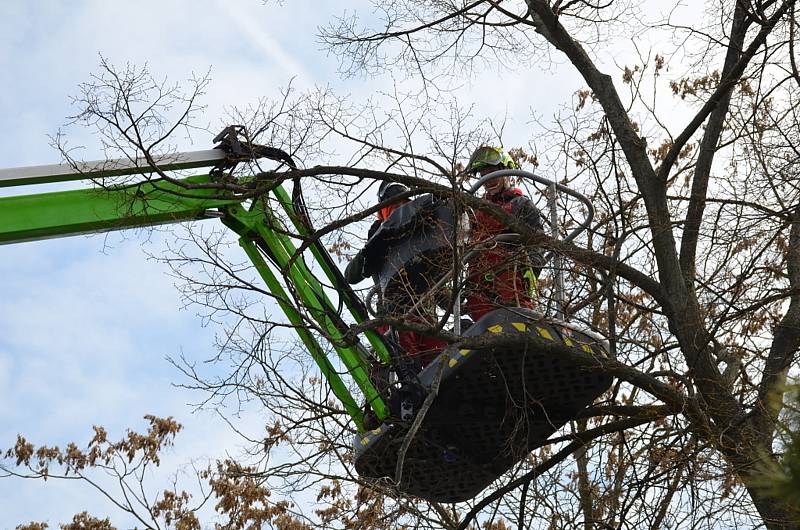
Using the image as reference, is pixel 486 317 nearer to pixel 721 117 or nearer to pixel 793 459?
pixel 721 117

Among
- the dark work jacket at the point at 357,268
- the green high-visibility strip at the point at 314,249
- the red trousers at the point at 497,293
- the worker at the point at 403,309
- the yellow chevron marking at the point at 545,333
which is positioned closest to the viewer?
the yellow chevron marking at the point at 545,333

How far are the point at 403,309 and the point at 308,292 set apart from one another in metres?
0.69

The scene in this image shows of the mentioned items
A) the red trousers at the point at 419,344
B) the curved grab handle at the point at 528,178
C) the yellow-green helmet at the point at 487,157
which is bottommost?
the red trousers at the point at 419,344

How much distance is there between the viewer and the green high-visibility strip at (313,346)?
19.8ft

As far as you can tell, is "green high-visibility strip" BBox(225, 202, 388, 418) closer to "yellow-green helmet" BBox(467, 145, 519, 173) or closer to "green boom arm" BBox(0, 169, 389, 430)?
"green boom arm" BBox(0, 169, 389, 430)

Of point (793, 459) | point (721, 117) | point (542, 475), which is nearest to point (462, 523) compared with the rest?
point (542, 475)

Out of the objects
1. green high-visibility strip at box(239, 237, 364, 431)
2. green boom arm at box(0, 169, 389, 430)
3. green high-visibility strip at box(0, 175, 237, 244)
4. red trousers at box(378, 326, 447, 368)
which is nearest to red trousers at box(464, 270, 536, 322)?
red trousers at box(378, 326, 447, 368)

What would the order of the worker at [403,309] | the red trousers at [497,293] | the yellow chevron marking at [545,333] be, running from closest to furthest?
the yellow chevron marking at [545,333] → the worker at [403,309] → the red trousers at [497,293]

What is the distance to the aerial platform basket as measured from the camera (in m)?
5.38

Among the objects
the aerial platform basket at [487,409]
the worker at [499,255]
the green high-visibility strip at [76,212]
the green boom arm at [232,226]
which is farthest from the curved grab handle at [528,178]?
the green high-visibility strip at [76,212]

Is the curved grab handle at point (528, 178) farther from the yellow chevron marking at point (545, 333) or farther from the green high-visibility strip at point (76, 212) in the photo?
the green high-visibility strip at point (76, 212)

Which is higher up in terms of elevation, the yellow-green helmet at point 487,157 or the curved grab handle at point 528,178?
the yellow-green helmet at point 487,157

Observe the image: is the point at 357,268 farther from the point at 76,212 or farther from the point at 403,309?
the point at 76,212

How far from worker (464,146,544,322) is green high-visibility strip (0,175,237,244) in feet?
5.51
